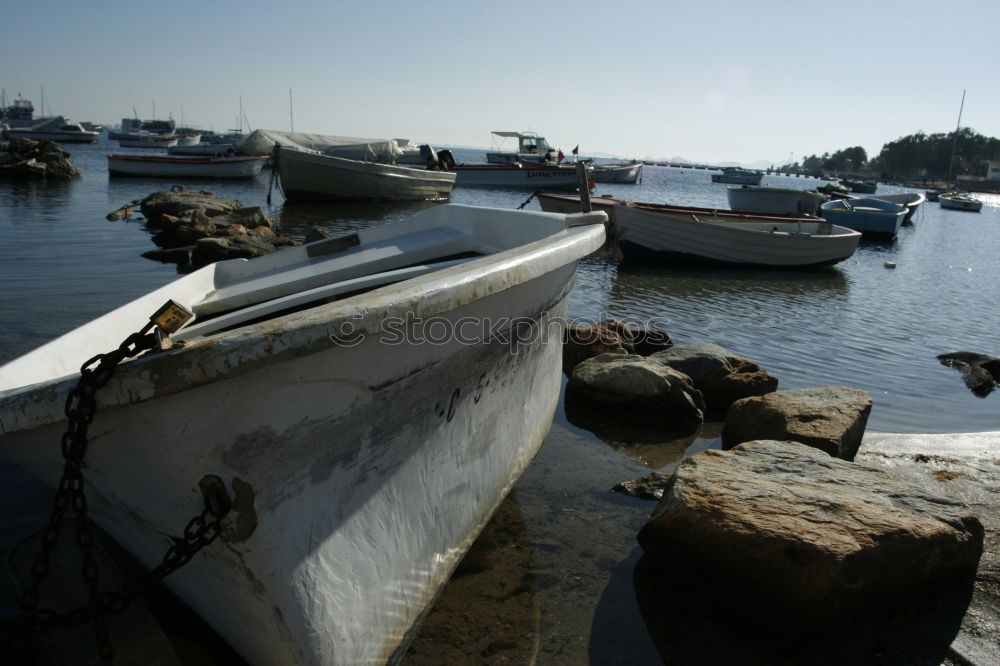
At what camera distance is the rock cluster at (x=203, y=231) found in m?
12.6

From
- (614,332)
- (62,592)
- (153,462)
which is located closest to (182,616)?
(62,592)

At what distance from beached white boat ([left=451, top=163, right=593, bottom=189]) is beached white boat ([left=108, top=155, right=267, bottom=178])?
11040 mm

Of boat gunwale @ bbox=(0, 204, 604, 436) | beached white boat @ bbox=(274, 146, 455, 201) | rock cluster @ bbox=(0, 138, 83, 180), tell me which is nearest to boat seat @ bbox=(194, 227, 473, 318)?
boat gunwale @ bbox=(0, 204, 604, 436)

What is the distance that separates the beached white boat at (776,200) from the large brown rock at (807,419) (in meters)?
22.8

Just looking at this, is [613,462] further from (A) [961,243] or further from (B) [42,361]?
(A) [961,243]

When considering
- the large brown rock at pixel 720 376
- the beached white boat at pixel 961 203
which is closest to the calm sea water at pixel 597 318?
the large brown rock at pixel 720 376

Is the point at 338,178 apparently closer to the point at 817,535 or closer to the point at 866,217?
the point at 866,217

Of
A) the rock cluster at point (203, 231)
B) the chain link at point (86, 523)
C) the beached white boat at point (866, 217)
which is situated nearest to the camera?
the chain link at point (86, 523)

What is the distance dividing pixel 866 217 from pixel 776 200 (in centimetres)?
328

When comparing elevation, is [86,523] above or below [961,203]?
below

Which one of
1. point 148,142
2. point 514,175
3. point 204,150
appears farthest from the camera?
point 148,142

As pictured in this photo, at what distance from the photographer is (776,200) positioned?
26219 mm

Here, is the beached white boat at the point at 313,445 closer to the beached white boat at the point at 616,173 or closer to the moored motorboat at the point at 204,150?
the moored motorboat at the point at 204,150

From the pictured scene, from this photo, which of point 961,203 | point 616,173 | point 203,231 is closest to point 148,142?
point 616,173
